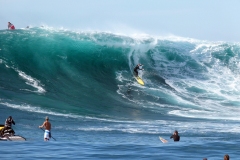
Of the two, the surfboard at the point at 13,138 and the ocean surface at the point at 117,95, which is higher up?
the ocean surface at the point at 117,95

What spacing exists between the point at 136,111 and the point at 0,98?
685cm

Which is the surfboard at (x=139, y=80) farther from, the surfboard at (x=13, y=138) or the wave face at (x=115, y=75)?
the surfboard at (x=13, y=138)

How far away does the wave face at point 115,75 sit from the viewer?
29938mm

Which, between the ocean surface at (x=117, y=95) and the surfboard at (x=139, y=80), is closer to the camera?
the ocean surface at (x=117, y=95)

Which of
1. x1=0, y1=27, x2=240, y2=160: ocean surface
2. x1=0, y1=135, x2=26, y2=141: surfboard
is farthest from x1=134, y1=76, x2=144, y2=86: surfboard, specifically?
x1=0, y1=135, x2=26, y2=141: surfboard

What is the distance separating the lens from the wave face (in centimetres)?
2994

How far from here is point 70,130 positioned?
2327 cm

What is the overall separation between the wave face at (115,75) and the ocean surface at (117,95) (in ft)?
0.22

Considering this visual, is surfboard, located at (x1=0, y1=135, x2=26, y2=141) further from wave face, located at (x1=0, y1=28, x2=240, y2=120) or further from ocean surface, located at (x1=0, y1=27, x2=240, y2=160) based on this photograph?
wave face, located at (x1=0, y1=28, x2=240, y2=120)

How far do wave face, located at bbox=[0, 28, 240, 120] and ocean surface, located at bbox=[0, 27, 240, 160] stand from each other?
0.07 meters

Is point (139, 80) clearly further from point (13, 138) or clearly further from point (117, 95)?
point (13, 138)

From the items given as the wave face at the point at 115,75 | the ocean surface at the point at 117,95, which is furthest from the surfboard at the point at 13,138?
the wave face at the point at 115,75

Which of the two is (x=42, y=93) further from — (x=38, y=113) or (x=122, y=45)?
(x=122, y=45)

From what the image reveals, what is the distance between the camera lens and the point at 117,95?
3378cm
